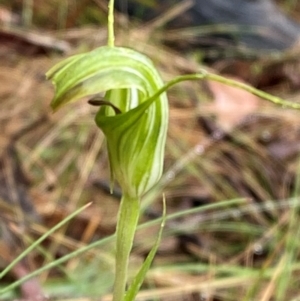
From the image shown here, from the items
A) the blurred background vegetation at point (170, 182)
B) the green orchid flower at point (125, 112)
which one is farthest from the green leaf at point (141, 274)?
the blurred background vegetation at point (170, 182)

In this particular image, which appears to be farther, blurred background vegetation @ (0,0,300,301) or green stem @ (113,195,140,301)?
blurred background vegetation @ (0,0,300,301)

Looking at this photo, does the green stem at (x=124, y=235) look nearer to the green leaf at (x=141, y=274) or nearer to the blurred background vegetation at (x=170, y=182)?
the green leaf at (x=141, y=274)

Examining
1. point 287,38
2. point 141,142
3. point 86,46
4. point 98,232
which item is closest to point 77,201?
point 98,232

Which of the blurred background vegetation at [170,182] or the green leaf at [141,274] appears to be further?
the blurred background vegetation at [170,182]

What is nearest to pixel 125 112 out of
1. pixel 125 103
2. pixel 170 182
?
pixel 125 103

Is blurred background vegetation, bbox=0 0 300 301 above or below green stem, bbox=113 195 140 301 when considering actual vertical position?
above

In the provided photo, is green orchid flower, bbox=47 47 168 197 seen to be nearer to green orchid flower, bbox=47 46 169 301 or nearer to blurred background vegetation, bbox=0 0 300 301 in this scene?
green orchid flower, bbox=47 46 169 301

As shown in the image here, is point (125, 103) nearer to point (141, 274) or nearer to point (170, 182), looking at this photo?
point (141, 274)

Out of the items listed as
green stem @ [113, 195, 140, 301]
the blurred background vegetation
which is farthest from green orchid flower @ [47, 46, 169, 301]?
the blurred background vegetation
